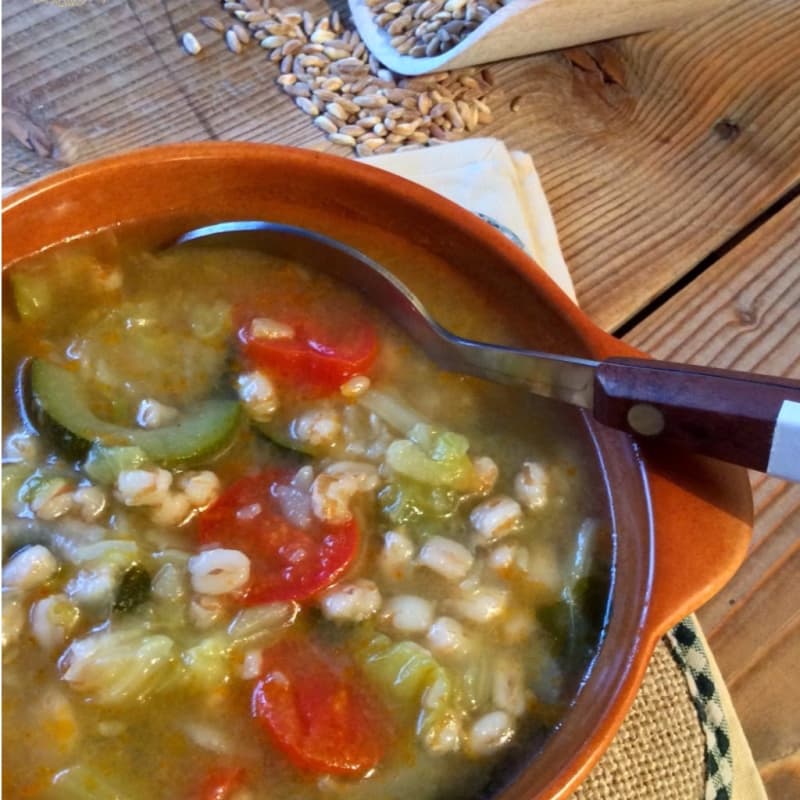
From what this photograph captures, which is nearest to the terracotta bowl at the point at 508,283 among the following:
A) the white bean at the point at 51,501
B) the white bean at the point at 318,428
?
the white bean at the point at 318,428

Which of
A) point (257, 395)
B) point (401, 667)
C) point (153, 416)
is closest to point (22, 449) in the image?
point (153, 416)

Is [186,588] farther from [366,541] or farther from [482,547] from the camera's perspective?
[482,547]

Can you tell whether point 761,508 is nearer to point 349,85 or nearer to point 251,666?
point 251,666

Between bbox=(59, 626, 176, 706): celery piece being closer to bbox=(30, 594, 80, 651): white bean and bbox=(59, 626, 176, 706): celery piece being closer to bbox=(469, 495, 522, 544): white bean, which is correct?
bbox=(30, 594, 80, 651): white bean

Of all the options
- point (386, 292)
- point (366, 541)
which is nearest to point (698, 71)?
point (386, 292)

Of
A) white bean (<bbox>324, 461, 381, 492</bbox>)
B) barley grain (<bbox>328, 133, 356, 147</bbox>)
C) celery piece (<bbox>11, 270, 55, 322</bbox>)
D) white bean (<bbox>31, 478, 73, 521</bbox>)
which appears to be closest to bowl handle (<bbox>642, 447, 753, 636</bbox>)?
white bean (<bbox>324, 461, 381, 492</bbox>)

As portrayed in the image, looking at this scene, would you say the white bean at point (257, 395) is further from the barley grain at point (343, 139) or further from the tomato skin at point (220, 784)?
the barley grain at point (343, 139)
